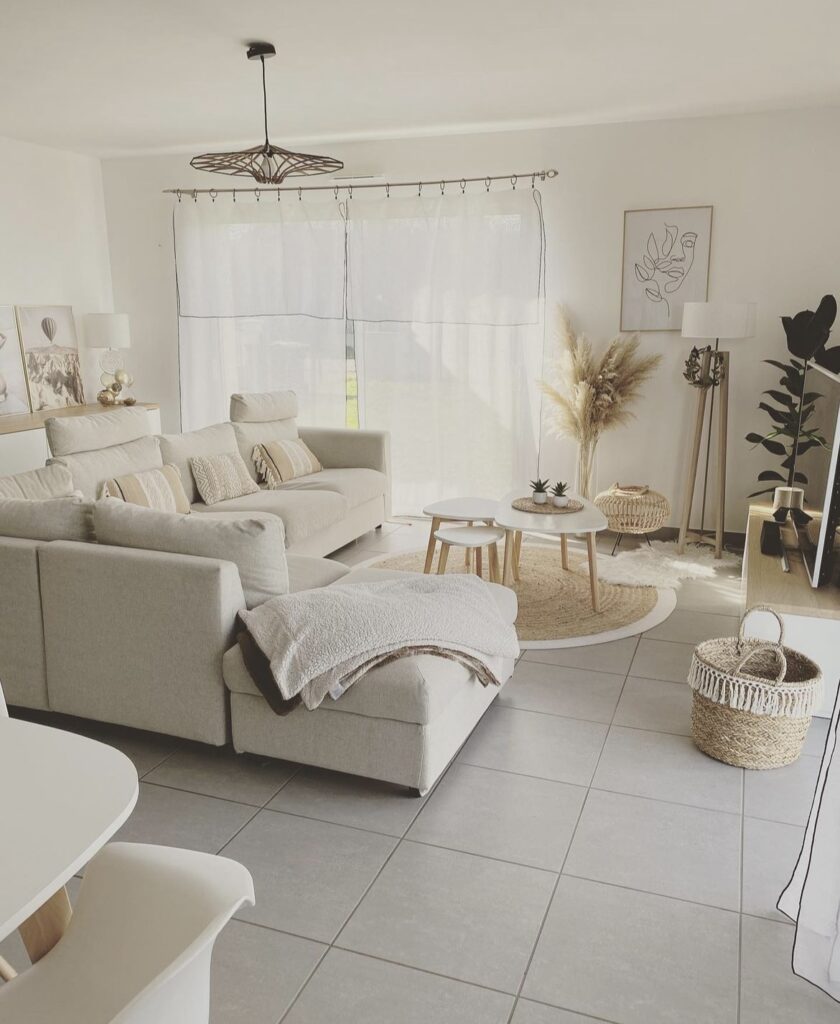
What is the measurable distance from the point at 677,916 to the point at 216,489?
3.36 m

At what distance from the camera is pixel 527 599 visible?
4.34 metres

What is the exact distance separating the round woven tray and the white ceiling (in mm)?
2034

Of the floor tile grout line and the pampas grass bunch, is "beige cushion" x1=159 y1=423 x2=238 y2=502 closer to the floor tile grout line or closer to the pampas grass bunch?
the pampas grass bunch

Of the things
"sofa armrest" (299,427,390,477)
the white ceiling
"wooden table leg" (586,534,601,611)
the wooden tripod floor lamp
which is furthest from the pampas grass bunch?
"wooden table leg" (586,534,601,611)

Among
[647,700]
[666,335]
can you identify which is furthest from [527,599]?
[666,335]

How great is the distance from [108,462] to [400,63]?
2337 millimetres

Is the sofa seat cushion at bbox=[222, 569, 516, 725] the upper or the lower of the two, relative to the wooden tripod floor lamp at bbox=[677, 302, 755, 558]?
lower

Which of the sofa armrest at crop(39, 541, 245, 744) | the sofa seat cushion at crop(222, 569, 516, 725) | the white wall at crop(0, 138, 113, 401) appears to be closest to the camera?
the sofa seat cushion at crop(222, 569, 516, 725)

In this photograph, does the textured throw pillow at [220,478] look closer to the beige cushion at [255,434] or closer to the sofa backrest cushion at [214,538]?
the beige cushion at [255,434]

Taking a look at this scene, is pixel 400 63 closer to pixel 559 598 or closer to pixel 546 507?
pixel 546 507

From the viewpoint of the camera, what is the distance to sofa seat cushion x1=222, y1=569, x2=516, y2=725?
97.2 inches

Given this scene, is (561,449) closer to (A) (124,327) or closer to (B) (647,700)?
(B) (647,700)

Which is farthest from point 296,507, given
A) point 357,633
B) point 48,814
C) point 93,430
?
point 48,814

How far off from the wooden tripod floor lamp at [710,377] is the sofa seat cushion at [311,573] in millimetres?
2499
